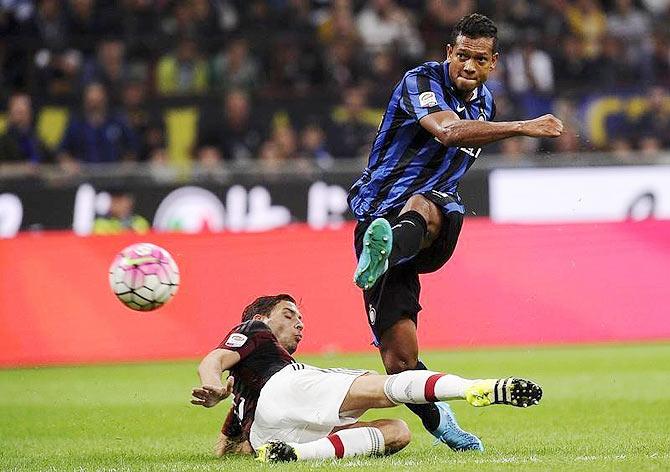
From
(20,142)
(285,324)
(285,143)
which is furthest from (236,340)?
(285,143)

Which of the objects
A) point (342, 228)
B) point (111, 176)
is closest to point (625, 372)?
point (342, 228)

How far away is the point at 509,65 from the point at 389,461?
12478mm

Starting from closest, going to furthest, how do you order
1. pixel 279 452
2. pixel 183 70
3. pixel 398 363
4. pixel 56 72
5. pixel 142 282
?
pixel 279 452
pixel 398 363
pixel 142 282
pixel 56 72
pixel 183 70

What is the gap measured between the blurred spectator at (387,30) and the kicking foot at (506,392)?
12.9m

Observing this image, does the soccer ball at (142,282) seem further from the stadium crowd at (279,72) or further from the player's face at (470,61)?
the stadium crowd at (279,72)

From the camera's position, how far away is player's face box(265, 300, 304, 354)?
7.27 meters

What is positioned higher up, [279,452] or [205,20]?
[205,20]

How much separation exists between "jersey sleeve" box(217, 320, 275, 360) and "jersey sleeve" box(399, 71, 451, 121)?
142 cm

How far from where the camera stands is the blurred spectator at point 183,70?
1772 cm

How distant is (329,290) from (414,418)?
420 centimetres

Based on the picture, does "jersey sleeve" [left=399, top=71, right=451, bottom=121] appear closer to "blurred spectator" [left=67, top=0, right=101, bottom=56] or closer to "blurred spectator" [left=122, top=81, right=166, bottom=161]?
"blurred spectator" [left=122, top=81, right=166, bottom=161]

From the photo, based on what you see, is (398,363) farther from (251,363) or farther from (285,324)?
(251,363)

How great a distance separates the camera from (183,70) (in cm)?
1781

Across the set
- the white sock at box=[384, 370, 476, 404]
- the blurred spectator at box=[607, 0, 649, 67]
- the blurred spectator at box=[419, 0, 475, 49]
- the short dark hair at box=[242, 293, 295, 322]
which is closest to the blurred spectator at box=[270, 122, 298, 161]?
the blurred spectator at box=[419, 0, 475, 49]
